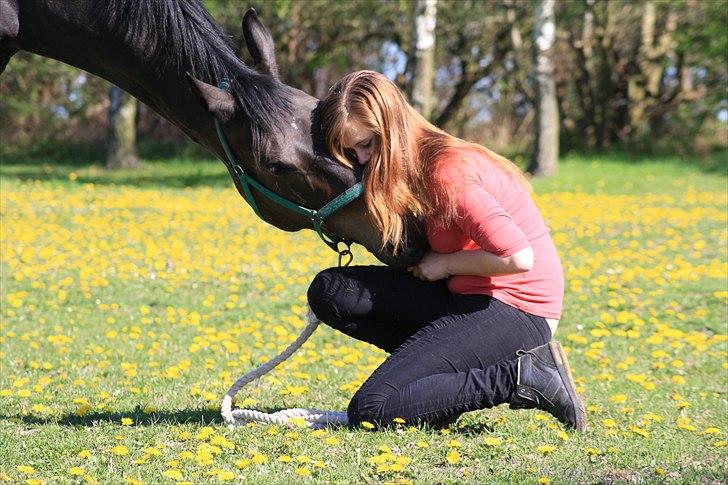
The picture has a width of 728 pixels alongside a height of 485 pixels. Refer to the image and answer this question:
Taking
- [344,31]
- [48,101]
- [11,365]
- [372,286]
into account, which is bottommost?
[11,365]

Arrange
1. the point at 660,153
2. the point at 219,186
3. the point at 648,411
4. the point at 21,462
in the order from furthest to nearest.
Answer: the point at 660,153 < the point at 219,186 < the point at 648,411 < the point at 21,462

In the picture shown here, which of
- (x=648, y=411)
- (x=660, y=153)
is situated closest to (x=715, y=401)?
(x=648, y=411)

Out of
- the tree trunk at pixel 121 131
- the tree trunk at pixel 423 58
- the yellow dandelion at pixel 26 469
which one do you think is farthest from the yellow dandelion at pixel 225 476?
the tree trunk at pixel 121 131

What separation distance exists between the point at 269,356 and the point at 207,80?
2.89 meters

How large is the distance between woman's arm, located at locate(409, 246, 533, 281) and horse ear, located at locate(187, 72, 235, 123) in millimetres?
1078

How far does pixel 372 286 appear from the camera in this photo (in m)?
3.94

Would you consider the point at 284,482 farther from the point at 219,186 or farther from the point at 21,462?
the point at 219,186

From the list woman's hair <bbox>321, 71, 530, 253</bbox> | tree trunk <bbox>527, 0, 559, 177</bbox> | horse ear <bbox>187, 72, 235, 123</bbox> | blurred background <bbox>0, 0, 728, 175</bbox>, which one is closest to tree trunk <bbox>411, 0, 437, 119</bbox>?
tree trunk <bbox>527, 0, 559, 177</bbox>

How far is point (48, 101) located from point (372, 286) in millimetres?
21415

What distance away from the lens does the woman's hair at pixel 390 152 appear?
10.9 ft

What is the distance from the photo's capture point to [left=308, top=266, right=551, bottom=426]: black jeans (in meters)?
3.68

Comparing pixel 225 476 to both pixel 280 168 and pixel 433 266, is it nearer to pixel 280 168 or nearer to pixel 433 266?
pixel 280 168

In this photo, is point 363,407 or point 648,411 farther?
point 648,411

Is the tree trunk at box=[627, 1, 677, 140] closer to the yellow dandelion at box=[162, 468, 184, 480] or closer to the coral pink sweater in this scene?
the coral pink sweater
